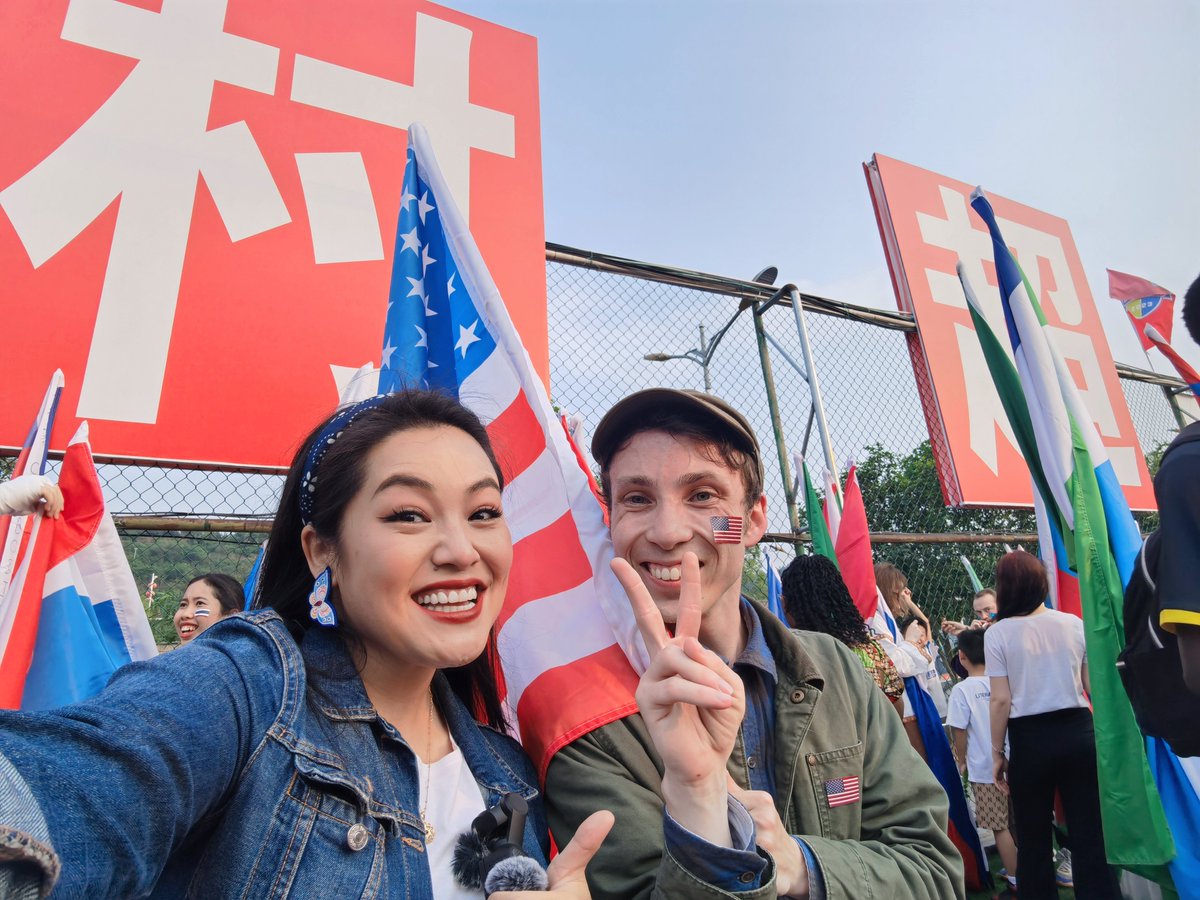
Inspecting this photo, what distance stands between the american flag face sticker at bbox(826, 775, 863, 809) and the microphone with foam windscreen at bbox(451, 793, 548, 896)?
0.66m

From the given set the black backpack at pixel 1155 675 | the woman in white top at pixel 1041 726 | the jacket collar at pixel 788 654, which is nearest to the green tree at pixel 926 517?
the woman in white top at pixel 1041 726

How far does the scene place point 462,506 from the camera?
51.9 inches

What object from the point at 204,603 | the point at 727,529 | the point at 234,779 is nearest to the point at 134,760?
Result: the point at 234,779

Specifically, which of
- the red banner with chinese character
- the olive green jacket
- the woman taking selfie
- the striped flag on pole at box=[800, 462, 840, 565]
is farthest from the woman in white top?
the woman taking selfie

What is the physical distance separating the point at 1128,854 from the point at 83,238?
198 inches

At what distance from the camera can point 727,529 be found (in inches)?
64.2

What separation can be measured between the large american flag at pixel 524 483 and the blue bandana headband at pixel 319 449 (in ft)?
1.77

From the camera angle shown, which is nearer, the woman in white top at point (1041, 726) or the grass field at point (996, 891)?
the woman in white top at point (1041, 726)

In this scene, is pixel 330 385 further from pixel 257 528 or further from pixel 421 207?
pixel 421 207

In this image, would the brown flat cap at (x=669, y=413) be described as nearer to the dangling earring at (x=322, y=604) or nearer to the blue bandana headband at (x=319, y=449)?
→ the blue bandana headband at (x=319, y=449)

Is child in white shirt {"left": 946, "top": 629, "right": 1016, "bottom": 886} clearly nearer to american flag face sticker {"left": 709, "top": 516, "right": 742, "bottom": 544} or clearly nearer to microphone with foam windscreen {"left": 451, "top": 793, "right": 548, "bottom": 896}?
american flag face sticker {"left": 709, "top": 516, "right": 742, "bottom": 544}

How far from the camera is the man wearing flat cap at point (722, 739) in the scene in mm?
1128

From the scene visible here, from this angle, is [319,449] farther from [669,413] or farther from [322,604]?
[669,413]

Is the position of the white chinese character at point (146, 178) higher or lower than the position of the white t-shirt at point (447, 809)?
higher
